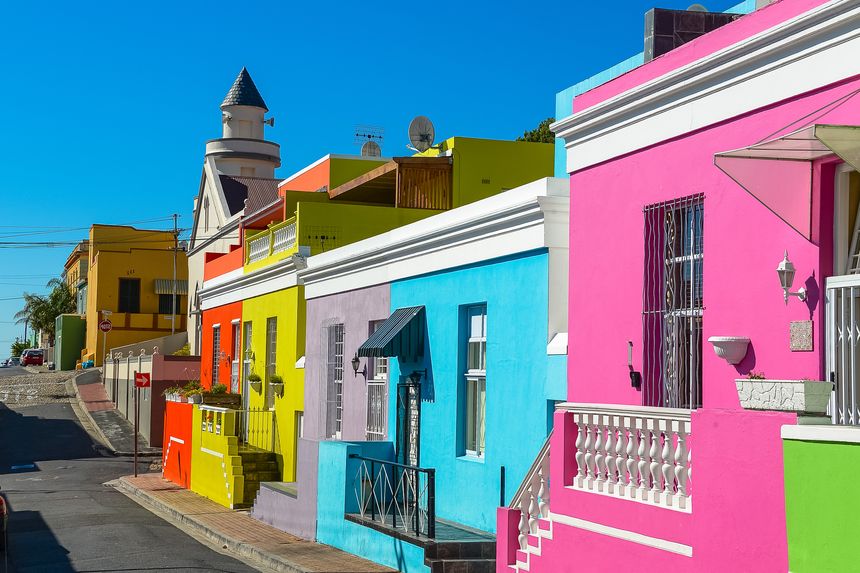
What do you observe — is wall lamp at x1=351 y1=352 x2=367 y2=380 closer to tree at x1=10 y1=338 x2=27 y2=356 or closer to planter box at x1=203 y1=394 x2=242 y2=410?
planter box at x1=203 y1=394 x2=242 y2=410

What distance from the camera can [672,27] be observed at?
11.6 m

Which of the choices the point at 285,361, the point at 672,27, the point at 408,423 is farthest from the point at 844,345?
the point at 285,361

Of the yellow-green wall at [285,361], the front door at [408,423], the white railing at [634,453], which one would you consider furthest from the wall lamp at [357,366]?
the white railing at [634,453]

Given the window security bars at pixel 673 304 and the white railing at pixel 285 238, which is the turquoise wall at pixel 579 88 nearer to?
the window security bars at pixel 673 304

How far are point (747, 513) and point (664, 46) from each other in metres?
5.39

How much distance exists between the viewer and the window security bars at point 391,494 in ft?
48.3

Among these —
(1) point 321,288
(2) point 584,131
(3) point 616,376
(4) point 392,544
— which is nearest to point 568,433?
(3) point 616,376

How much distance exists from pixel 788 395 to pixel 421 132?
19.2 meters

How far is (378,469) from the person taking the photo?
16.3m

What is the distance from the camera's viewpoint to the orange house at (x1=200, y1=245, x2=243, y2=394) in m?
27.7

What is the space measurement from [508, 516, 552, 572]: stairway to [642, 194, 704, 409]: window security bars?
1475 mm

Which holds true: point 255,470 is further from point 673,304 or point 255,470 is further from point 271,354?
point 673,304

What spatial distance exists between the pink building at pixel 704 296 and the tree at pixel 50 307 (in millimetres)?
76838

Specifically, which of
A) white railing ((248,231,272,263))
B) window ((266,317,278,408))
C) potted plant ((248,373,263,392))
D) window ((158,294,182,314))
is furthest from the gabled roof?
window ((266,317,278,408))
